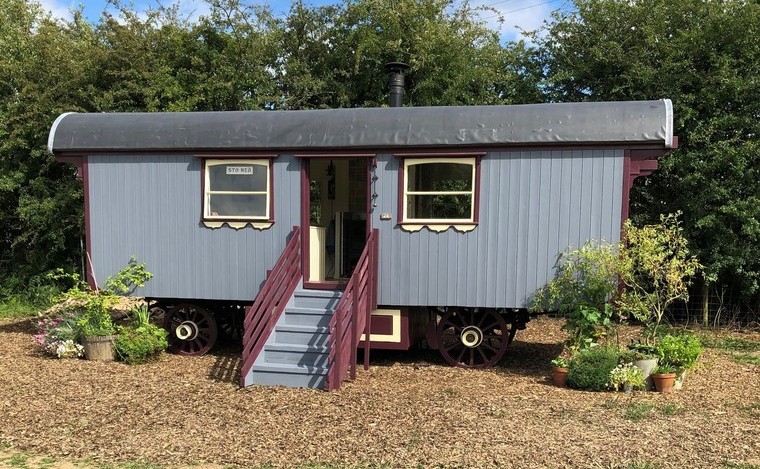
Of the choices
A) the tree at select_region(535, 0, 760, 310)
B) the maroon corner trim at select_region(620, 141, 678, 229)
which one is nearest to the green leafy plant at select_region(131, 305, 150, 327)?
the maroon corner trim at select_region(620, 141, 678, 229)

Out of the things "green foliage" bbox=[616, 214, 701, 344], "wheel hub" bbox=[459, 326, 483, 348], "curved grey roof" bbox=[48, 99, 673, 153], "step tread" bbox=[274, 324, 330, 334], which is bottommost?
"wheel hub" bbox=[459, 326, 483, 348]

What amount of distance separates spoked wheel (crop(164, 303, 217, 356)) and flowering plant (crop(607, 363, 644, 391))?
5172 millimetres

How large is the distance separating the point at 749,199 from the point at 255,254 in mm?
7687

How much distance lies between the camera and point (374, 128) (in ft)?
24.7

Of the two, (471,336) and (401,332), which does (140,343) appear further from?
(471,336)

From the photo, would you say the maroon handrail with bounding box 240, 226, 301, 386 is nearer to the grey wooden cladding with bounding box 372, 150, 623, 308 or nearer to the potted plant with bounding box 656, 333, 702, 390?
the grey wooden cladding with bounding box 372, 150, 623, 308

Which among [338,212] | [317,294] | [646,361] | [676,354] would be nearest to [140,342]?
[317,294]

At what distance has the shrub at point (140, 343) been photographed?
7789 millimetres

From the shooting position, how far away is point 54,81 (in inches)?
479

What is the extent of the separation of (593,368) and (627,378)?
34 centimetres

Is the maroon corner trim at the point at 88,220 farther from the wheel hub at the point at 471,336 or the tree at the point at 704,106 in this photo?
the tree at the point at 704,106

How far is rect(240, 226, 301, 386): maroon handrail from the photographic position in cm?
669

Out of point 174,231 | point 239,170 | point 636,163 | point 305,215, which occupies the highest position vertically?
point 636,163

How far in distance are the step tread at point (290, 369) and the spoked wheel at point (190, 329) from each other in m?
2.09
